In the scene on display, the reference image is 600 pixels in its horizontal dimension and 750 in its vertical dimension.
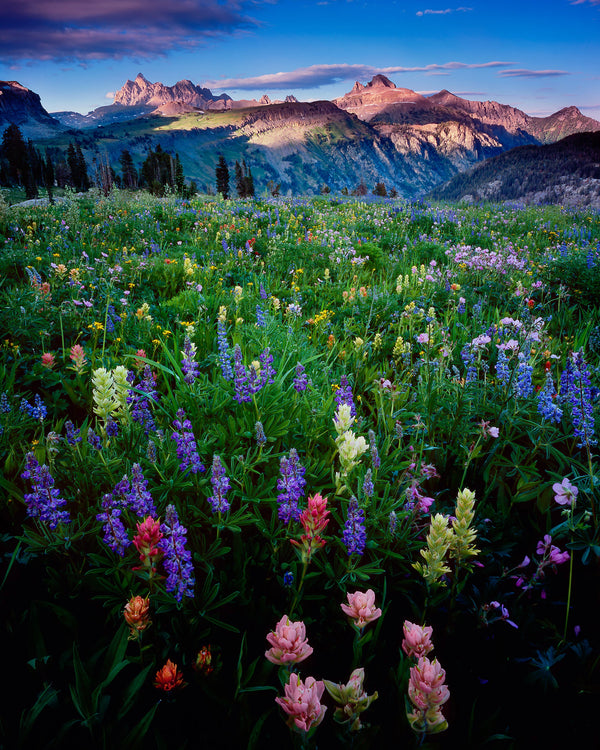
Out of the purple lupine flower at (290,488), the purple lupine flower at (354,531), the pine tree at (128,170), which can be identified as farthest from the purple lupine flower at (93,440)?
the pine tree at (128,170)

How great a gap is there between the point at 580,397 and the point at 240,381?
6.51ft

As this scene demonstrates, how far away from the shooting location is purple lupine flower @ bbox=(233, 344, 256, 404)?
2.39m

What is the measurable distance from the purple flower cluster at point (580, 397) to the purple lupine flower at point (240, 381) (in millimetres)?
1849

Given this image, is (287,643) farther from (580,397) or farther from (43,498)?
(580,397)

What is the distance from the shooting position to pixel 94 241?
6.94 meters

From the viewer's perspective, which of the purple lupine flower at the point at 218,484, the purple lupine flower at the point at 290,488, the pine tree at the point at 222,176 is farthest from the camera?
the pine tree at the point at 222,176

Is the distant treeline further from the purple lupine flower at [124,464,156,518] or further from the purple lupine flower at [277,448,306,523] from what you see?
the purple lupine flower at [124,464,156,518]

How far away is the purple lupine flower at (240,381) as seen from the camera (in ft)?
7.84

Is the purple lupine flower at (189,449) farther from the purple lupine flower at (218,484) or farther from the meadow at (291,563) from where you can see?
the purple lupine flower at (218,484)

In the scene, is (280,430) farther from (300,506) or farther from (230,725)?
(230,725)

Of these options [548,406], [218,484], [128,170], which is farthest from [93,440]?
[128,170]

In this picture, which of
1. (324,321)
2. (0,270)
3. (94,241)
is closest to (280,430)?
(324,321)

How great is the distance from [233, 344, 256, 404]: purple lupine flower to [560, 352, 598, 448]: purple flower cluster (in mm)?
1849

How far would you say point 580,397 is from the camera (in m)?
2.18
